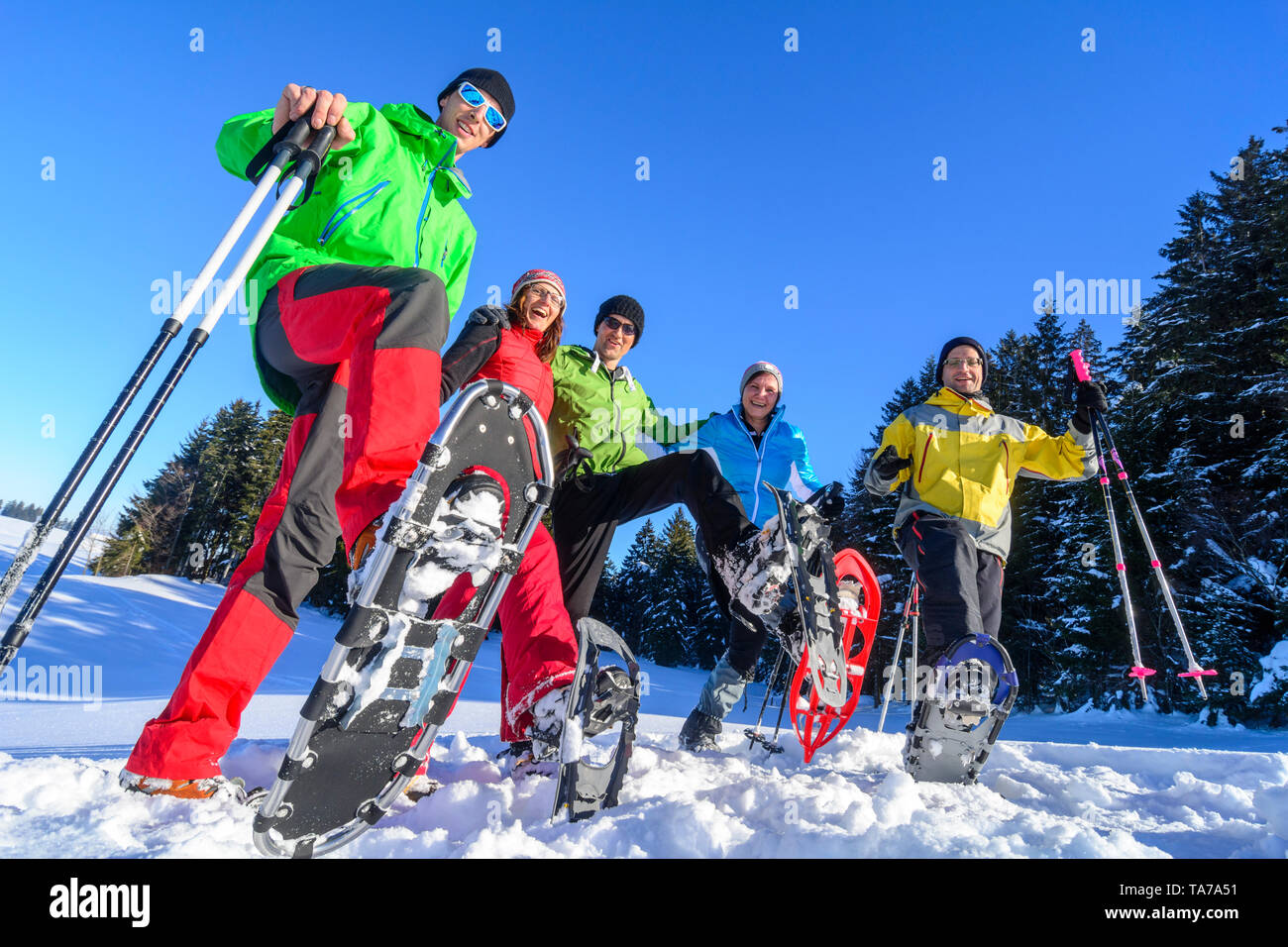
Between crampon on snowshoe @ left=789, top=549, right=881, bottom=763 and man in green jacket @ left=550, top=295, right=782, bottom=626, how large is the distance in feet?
1.27

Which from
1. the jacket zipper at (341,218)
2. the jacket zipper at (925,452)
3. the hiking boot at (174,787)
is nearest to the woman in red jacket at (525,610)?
the jacket zipper at (341,218)

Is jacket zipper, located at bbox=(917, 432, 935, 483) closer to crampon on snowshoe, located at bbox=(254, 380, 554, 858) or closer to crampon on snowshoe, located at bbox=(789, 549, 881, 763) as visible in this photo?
crampon on snowshoe, located at bbox=(789, 549, 881, 763)

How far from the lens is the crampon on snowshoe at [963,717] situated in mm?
2699

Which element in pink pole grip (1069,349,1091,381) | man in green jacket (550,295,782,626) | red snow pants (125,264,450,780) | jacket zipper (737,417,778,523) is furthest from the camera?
pink pole grip (1069,349,1091,381)

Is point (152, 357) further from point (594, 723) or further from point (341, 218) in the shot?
point (594, 723)

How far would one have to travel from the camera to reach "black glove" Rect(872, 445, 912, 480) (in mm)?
3750

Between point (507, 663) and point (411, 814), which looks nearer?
point (411, 814)

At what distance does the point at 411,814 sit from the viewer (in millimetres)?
2018

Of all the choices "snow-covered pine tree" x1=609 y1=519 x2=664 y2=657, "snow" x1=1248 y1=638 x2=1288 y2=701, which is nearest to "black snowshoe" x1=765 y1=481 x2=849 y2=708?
"snow" x1=1248 y1=638 x2=1288 y2=701

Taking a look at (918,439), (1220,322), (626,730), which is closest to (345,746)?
(626,730)

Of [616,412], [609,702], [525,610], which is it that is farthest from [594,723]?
[616,412]

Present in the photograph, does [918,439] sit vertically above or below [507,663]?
above
